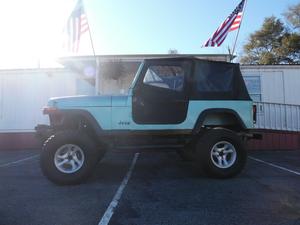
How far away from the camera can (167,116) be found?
6.82 meters

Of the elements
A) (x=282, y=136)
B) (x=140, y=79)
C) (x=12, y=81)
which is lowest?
(x=282, y=136)

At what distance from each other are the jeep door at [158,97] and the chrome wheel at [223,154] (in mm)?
912

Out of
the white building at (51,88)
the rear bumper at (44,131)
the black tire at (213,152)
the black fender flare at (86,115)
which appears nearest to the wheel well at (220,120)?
the black tire at (213,152)

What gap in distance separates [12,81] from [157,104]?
10677 millimetres

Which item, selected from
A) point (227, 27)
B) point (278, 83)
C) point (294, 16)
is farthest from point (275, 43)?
point (227, 27)

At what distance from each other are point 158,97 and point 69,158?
6.88 feet

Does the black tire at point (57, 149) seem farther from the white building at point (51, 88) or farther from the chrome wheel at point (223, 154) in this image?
the white building at point (51, 88)

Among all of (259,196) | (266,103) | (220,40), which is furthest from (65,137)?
(266,103)

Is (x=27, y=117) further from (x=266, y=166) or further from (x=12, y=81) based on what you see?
(x=266, y=166)

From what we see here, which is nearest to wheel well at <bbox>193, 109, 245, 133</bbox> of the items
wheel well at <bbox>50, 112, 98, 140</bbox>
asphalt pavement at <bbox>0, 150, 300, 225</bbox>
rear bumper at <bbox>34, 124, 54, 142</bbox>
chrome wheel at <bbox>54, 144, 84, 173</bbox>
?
asphalt pavement at <bbox>0, 150, 300, 225</bbox>

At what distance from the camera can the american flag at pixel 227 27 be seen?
468 inches

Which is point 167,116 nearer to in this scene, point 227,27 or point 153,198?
point 153,198

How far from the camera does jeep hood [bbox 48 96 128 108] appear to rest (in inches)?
262

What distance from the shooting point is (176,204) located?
16.2 feet
